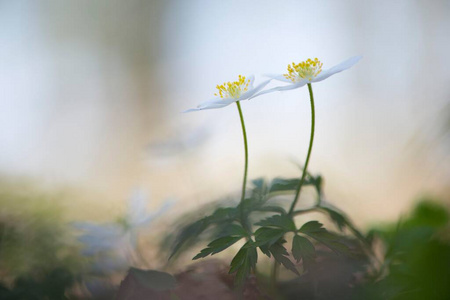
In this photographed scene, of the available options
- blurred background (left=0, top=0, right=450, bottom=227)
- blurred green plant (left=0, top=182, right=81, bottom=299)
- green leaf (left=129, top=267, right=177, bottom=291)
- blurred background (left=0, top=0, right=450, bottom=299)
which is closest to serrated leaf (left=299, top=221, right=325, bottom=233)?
green leaf (left=129, top=267, right=177, bottom=291)

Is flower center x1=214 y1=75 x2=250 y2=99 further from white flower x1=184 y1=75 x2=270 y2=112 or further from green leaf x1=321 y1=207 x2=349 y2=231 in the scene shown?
green leaf x1=321 y1=207 x2=349 y2=231

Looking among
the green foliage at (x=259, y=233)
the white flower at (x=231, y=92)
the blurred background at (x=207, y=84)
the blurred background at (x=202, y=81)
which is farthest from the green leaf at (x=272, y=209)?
the blurred background at (x=202, y=81)

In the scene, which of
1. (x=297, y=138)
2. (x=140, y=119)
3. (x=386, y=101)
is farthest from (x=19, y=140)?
(x=386, y=101)

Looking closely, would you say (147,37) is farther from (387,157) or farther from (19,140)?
(387,157)

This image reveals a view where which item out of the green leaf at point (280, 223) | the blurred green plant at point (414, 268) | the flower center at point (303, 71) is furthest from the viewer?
the flower center at point (303, 71)

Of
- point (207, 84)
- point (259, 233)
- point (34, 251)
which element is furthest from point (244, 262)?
point (207, 84)

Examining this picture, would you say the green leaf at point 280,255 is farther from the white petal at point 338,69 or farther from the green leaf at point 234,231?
the white petal at point 338,69
